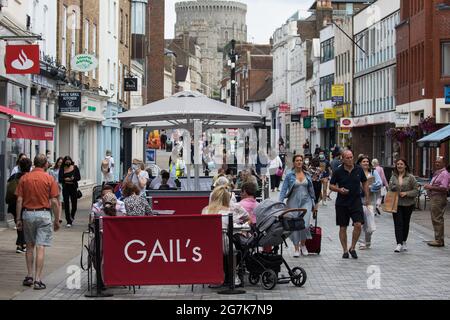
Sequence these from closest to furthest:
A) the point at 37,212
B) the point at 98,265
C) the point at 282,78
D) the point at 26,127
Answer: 1. the point at 98,265
2. the point at 37,212
3. the point at 26,127
4. the point at 282,78

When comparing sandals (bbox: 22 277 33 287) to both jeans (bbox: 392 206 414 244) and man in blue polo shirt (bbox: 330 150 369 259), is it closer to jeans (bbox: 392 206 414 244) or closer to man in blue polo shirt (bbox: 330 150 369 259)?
man in blue polo shirt (bbox: 330 150 369 259)

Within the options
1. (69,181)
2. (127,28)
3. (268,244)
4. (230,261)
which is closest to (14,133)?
(69,181)

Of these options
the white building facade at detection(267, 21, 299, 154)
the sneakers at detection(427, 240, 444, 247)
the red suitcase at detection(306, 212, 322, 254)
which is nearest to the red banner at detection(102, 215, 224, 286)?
the red suitcase at detection(306, 212, 322, 254)

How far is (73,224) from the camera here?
947 inches

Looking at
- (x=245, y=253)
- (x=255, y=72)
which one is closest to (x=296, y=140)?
(x=255, y=72)

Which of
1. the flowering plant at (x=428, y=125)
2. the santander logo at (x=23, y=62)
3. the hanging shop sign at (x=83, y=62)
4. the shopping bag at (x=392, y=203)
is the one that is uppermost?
the hanging shop sign at (x=83, y=62)

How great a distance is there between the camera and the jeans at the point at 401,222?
711 inches

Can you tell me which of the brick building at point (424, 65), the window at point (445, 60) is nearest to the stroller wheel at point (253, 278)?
the brick building at point (424, 65)

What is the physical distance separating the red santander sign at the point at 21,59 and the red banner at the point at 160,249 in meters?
11.4

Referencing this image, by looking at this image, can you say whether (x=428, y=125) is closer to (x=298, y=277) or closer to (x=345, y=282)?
(x=345, y=282)

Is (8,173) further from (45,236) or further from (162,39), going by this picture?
(162,39)

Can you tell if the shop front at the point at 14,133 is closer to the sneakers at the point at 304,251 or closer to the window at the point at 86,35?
the sneakers at the point at 304,251

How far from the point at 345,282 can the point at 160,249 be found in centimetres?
304

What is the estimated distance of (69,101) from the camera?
105ft
